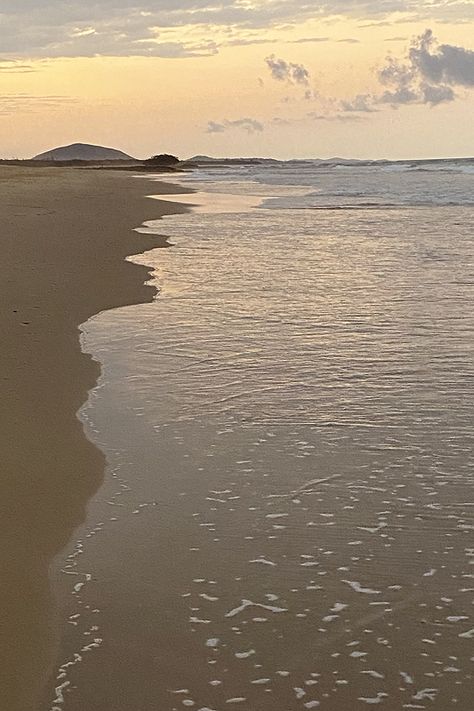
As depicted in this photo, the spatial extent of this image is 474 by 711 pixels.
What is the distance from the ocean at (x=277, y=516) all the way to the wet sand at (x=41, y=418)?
0.11m

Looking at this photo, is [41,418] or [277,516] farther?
[41,418]

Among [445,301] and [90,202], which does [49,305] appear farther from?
[90,202]

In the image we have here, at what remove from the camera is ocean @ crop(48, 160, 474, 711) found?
2.96 m

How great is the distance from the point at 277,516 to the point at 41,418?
2.13m

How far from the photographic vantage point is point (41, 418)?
5.73 meters

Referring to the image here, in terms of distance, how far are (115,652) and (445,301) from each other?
23.6 feet

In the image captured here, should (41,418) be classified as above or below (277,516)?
above

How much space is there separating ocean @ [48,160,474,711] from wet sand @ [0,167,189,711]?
4.2 inches

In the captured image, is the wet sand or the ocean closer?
the ocean

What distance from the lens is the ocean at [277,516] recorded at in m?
2.96

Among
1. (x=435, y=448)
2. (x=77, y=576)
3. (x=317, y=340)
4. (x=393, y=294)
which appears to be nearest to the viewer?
(x=77, y=576)

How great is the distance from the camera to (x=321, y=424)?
18.0 feet

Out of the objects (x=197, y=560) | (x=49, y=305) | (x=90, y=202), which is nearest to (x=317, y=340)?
(x=49, y=305)

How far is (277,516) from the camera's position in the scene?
13.7 ft
